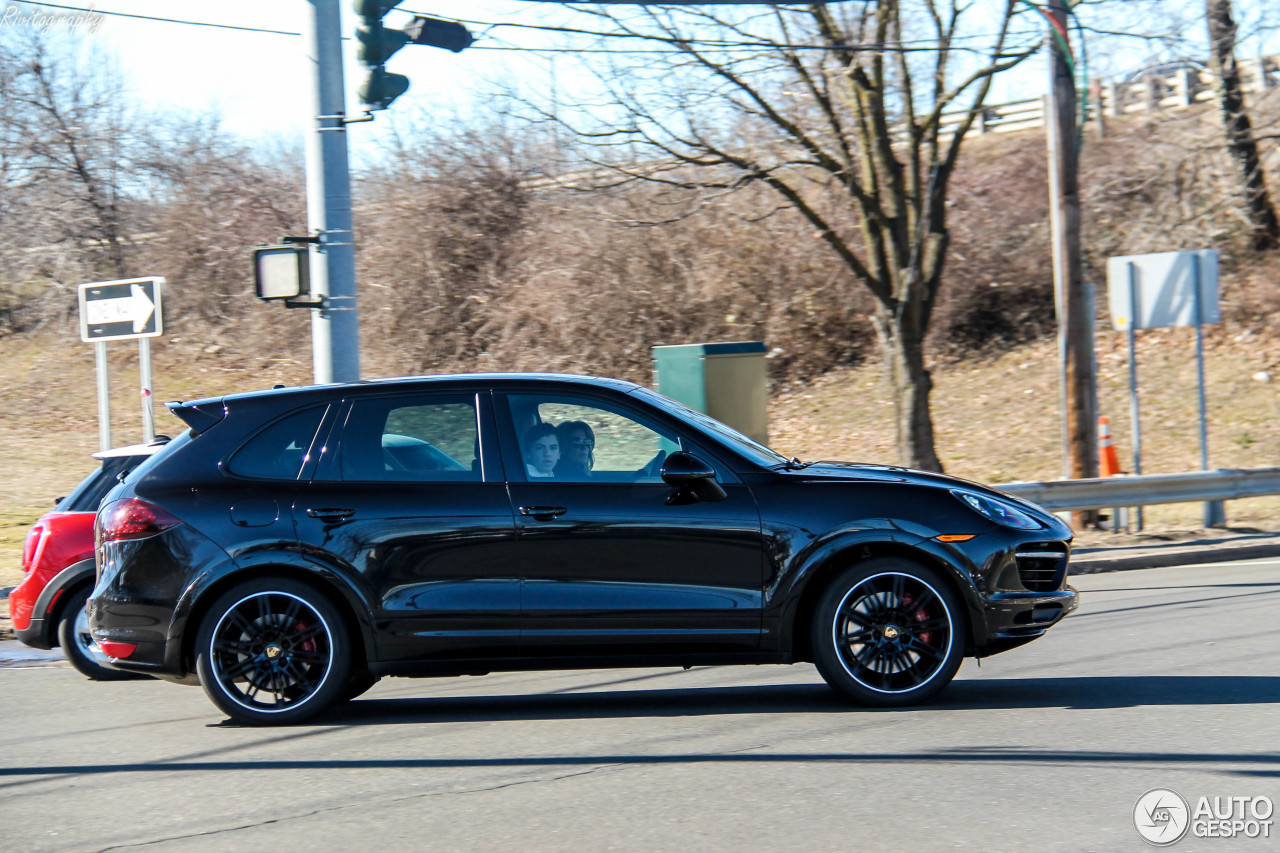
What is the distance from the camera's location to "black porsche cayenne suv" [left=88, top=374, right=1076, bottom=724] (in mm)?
6227

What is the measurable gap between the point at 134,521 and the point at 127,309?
5.56m

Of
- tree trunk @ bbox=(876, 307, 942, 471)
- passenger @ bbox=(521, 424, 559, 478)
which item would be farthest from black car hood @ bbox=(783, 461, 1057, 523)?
tree trunk @ bbox=(876, 307, 942, 471)

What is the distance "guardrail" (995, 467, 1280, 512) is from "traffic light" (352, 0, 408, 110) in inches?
266

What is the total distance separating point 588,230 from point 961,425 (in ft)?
25.8

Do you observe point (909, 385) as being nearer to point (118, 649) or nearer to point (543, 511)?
point (543, 511)

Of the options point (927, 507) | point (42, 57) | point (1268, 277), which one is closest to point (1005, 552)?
point (927, 507)

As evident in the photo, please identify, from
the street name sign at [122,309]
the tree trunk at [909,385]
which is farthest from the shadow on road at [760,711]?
the tree trunk at [909,385]

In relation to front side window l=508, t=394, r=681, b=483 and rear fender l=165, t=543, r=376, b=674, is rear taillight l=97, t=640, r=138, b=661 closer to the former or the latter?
rear fender l=165, t=543, r=376, b=674

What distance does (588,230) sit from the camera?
2395cm

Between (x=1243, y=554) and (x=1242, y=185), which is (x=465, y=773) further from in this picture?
(x=1242, y=185)

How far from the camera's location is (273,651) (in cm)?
643

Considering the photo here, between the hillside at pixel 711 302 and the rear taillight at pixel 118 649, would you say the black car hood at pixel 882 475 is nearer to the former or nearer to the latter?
the rear taillight at pixel 118 649

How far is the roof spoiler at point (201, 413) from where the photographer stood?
259 inches

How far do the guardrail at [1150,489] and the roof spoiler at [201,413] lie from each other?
8.17 meters
